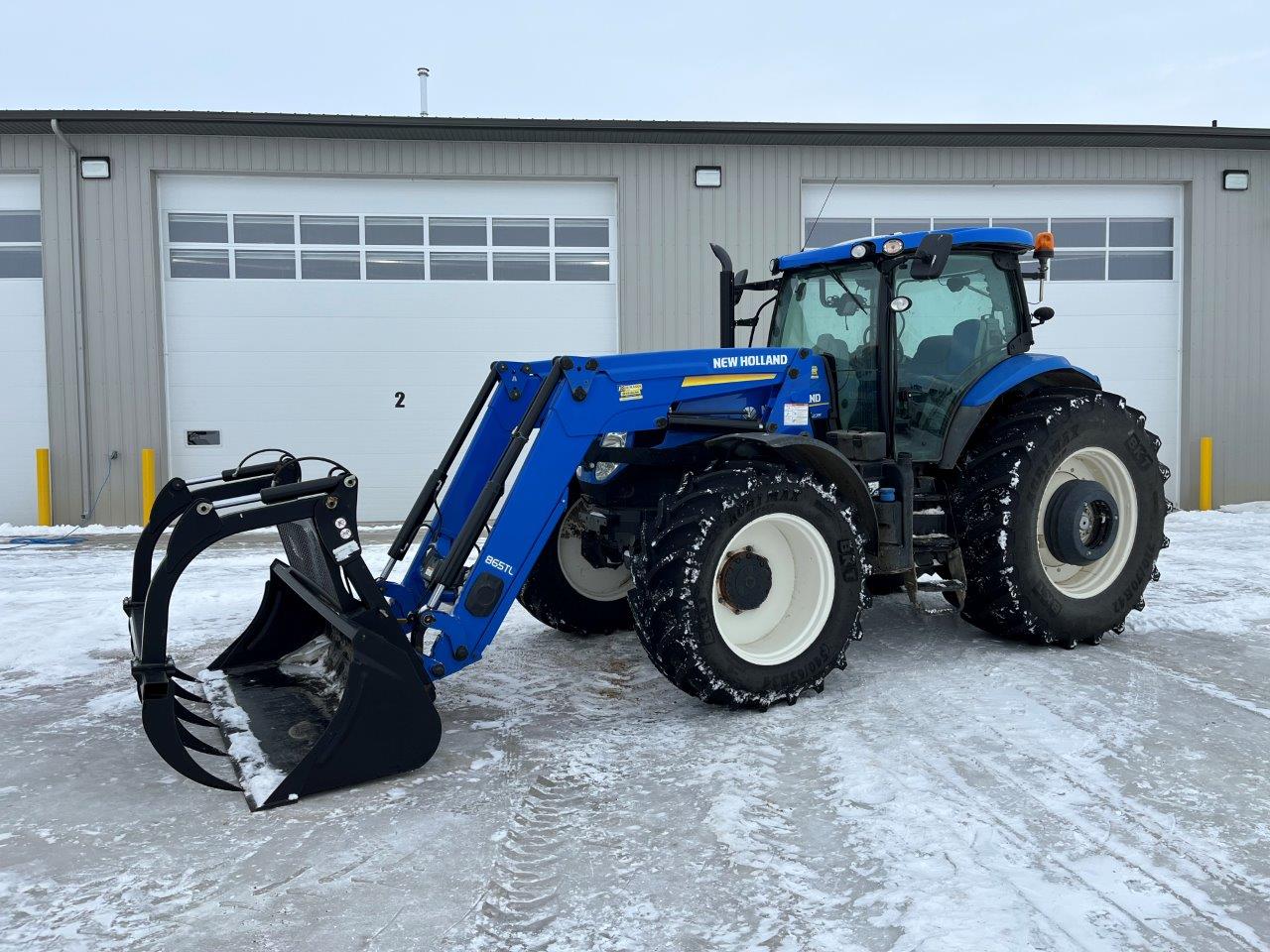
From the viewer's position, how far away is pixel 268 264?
12031 mm

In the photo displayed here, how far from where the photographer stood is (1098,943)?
2.51m

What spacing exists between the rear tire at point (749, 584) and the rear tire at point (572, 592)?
55.8 inches

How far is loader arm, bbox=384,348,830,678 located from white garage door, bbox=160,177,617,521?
738cm

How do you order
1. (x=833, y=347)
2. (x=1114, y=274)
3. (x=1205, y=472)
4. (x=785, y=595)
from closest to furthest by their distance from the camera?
(x=785, y=595), (x=833, y=347), (x=1205, y=472), (x=1114, y=274)

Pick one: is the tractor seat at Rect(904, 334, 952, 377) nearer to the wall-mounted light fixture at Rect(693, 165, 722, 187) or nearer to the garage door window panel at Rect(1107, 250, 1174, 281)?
the wall-mounted light fixture at Rect(693, 165, 722, 187)

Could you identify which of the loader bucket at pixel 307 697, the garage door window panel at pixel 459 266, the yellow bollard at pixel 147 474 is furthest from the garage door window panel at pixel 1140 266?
the yellow bollard at pixel 147 474

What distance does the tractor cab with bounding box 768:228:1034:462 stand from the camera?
5191 millimetres

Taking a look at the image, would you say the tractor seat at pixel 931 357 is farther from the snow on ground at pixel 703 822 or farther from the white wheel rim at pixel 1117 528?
the snow on ground at pixel 703 822

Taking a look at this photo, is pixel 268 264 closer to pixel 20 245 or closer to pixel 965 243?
pixel 20 245

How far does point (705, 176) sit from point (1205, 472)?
23.5 ft

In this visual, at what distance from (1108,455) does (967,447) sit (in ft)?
2.61

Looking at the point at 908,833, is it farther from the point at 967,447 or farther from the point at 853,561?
the point at 967,447

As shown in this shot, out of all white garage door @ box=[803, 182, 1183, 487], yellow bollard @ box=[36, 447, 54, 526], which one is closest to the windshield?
white garage door @ box=[803, 182, 1183, 487]

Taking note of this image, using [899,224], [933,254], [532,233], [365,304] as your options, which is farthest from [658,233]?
[933,254]
